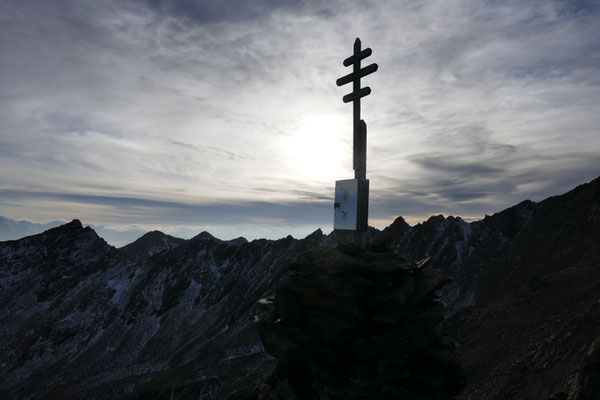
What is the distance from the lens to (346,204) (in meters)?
15.1

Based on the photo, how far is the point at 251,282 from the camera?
7662 cm

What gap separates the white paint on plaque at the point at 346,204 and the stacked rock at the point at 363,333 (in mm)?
1334

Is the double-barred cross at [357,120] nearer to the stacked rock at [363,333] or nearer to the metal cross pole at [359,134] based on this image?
the metal cross pole at [359,134]

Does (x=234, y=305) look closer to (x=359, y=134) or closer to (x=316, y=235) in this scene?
(x=316, y=235)

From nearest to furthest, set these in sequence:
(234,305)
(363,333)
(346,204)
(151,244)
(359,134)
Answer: (363,333) → (346,204) → (359,134) → (234,305) → (151,244)

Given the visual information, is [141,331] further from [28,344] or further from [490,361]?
[490,361]

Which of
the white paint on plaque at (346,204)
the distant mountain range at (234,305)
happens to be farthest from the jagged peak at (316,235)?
the white paint on plaque at (346,204)

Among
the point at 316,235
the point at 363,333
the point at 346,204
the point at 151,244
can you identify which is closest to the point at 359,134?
the point at 346,204

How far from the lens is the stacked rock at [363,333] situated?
43.0 feet

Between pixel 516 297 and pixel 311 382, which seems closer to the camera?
pixel 311 382

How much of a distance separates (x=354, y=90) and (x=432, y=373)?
13.7 m

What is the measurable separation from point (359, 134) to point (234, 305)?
65.5 m

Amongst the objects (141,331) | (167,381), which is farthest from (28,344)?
(167,381)

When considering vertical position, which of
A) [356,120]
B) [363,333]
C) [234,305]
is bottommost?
[234,305]
